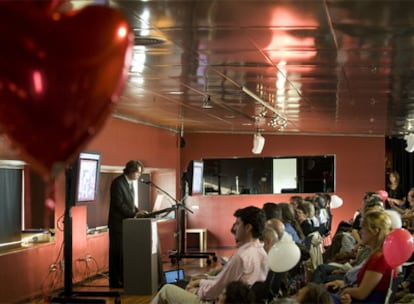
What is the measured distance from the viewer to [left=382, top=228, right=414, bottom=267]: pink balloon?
3666mm

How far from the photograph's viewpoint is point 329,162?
46.9 ft

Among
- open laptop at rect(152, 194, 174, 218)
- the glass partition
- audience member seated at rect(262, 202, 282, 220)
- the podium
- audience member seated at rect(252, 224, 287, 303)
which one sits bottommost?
the podium

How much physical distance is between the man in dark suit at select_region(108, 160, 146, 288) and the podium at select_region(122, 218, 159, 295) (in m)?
0.46

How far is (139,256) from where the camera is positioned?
7.67 m

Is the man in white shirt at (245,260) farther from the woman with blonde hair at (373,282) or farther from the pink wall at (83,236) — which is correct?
the pink wall at (83,236)

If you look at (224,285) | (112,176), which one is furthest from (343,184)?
(224,285)

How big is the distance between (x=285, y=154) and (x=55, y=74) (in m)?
13.2

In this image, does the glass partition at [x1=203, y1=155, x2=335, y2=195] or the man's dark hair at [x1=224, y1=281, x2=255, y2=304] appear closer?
the man's dark hair at [x1=224, y1=281, x2=255, y2=304]

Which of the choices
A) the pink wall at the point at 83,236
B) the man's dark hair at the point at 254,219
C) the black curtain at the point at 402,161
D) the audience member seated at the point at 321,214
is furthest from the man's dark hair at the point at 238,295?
the black curtain at the point at 402,161

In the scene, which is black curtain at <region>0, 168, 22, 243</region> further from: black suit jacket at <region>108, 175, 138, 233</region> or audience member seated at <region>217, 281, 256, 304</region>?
audience member seated at <region>217, 281, 256, 304</region>

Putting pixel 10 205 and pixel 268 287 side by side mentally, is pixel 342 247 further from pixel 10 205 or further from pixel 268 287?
pixel 10 205

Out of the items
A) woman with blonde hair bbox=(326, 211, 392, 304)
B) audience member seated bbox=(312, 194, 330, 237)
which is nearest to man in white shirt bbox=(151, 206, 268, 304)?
woman with blonde hair bbox=(326, 211, 392, 304)

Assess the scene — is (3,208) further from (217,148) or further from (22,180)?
(217,148)

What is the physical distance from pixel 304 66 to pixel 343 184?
893cm
